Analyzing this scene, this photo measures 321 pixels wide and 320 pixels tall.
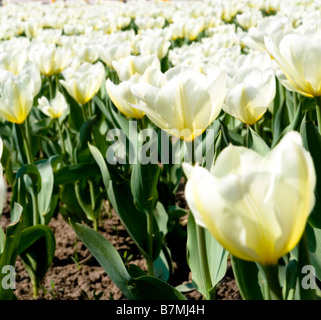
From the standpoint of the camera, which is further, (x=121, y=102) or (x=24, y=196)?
(x=24, y=196)

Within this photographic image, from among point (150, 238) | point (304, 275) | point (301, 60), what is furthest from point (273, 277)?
point (150, 238)

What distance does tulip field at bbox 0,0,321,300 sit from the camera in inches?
27.4

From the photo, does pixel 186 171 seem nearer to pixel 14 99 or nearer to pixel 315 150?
pixel 315 150

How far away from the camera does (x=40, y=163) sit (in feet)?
6.61

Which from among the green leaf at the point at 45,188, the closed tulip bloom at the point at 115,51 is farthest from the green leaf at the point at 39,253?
the closed tulip bloom at the point at 115,51

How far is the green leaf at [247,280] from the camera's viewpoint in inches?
45.1

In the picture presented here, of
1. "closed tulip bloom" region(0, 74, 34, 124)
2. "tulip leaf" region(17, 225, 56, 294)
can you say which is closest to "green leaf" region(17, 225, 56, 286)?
"tulip leaf" region(17, 225, 56, 294)

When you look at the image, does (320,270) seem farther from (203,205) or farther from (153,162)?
(153,162)

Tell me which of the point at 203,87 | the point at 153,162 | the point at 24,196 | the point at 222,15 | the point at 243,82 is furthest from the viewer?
the point at 222,15

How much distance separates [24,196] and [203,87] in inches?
42.4

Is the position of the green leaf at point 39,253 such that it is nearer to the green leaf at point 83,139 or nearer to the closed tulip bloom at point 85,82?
the green leaf at point 83,139

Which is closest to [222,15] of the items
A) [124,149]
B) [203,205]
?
[124,149]

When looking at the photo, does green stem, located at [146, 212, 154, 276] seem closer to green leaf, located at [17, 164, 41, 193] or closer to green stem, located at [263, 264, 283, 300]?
green leaf, located at [17, 164, 41, 193]

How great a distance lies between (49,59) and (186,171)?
6.85 feet
